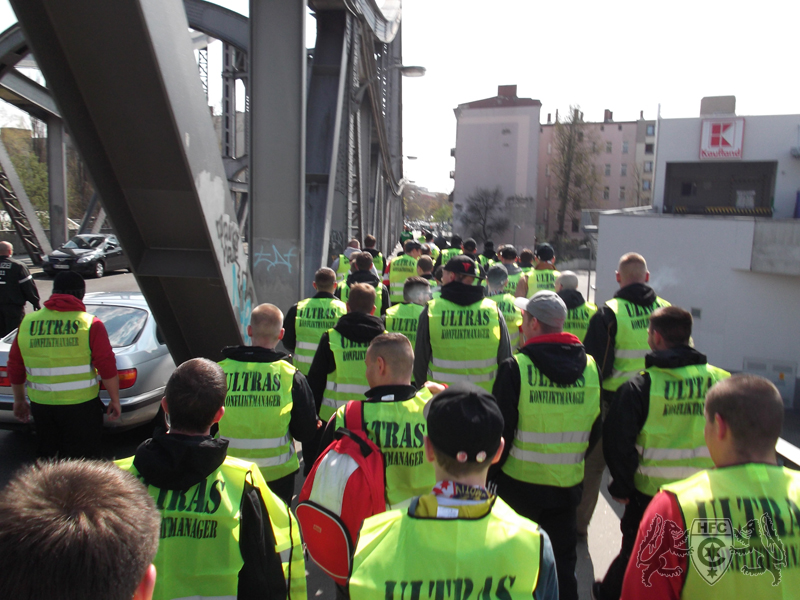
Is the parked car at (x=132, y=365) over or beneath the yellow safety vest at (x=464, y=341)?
beneath

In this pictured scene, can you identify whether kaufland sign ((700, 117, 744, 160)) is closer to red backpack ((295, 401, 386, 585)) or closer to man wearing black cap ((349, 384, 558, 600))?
red backpack ((295, 401, 386, 585))

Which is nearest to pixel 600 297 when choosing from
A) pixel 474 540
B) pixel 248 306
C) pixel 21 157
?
pixel 248 306

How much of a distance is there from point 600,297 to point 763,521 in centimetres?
1663

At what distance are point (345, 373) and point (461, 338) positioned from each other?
103 cm

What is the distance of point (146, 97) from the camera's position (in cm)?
369

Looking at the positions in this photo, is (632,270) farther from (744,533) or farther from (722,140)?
(722,140)

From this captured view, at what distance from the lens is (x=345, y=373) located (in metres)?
4.31

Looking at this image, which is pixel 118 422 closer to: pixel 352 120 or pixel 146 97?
pixel 146 97

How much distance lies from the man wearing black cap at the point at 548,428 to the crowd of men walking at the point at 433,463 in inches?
0.4

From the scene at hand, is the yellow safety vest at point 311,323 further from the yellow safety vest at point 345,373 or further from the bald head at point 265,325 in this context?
the bald head at point 265,325

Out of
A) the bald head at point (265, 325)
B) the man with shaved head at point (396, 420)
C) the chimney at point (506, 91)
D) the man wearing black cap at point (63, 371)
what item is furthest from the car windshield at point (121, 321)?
the chimney at point (506, 91)

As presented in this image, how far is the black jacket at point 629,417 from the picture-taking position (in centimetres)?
320

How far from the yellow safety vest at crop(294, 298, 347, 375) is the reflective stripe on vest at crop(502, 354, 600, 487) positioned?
8.48ft

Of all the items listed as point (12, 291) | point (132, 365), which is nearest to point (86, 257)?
point (12, 291)
